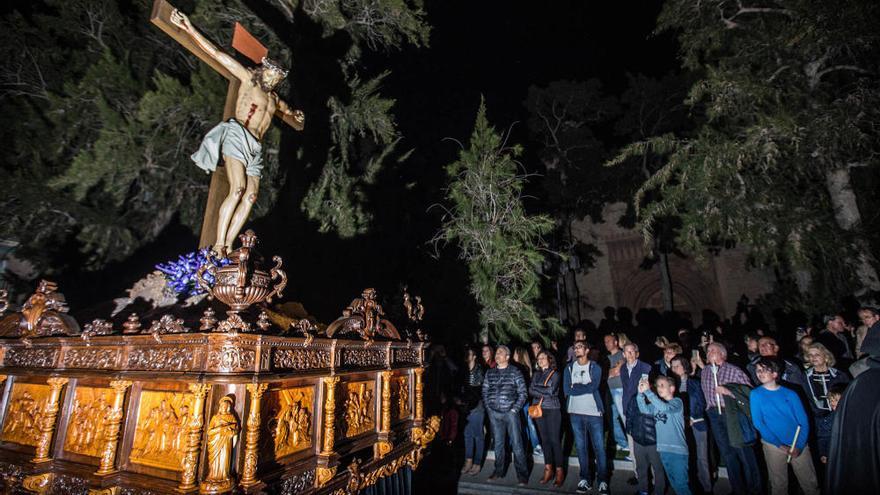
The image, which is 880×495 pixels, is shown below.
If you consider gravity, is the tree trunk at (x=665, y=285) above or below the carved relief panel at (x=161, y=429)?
above

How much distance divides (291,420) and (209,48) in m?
3.82

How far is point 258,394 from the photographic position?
2.53 metres

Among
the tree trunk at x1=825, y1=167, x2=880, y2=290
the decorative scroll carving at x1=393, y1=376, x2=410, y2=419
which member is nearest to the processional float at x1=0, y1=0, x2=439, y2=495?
the decorative scroll carving at x1=393, y1=376, x2=410, y2=419

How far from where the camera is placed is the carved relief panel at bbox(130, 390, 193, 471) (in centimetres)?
252

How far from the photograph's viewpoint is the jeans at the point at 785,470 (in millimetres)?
4391

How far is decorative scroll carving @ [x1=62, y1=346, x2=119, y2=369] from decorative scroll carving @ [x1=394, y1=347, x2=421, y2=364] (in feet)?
7.99

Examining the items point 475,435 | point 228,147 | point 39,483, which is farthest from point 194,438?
point 475,435

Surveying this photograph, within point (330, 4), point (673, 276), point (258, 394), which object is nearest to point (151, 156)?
point (330, 4)

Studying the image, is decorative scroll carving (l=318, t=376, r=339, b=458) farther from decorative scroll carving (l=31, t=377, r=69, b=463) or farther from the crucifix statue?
decorative scroll carving (l=31, t=377, r=69, b=463)

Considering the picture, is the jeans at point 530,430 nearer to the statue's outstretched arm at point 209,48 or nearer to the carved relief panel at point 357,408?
the carved relief panel at point 357,408

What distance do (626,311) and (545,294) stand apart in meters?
8.43

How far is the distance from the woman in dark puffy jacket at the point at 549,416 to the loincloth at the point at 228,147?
512 cm

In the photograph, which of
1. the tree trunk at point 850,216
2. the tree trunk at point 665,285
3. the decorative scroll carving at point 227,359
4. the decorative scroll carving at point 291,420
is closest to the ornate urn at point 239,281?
the decorative scroll carving at point 227,359

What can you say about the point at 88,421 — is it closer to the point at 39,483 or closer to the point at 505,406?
the point at 39,483
